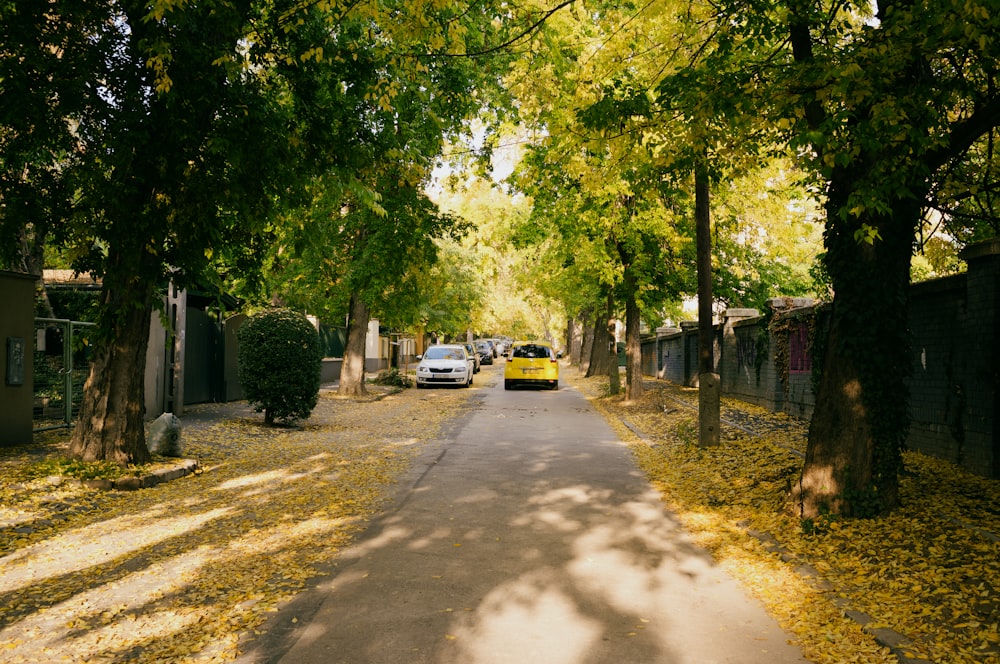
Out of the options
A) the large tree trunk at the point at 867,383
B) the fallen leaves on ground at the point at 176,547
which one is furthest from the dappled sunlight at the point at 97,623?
the large tree trunk at the point at 867,383

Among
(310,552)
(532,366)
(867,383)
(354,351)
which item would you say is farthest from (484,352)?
(310,552)

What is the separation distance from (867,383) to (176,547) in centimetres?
631

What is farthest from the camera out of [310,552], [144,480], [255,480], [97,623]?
[255,480]

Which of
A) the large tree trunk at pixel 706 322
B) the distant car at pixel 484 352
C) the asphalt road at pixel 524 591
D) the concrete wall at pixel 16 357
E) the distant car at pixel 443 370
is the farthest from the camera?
the distant car at pixel 484 352

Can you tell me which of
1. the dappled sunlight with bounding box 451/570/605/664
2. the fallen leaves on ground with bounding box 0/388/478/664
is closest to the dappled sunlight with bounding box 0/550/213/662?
the fallen leaves on ground with bounding box 0/388/478/664

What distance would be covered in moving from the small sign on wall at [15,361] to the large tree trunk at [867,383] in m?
10.5

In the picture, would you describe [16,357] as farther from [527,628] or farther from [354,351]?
[354,351]

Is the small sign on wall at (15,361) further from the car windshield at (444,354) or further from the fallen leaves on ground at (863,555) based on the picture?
the car windshield at (444,354)

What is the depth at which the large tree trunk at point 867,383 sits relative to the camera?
6875mm

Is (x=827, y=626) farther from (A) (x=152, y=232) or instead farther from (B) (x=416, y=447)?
(B) (x=416, y=447)

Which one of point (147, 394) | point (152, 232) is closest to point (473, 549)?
point (152, 232)

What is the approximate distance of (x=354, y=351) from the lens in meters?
24.2

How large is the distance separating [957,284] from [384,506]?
7568 mm

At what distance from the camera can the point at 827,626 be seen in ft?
15.1
